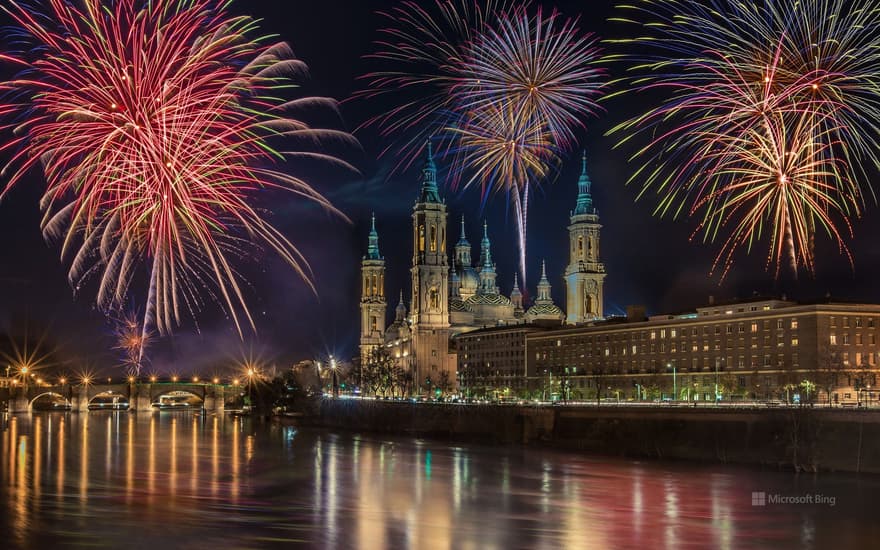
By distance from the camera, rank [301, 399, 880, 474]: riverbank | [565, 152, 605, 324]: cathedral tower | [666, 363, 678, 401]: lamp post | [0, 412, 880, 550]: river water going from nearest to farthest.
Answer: [0, 412, 880, 550]: river water < [301, 399, 880, 474]: riverbank < [666, 363, 678, 401]: lamp post < [565, 152, 605, 324]: cathedral tower

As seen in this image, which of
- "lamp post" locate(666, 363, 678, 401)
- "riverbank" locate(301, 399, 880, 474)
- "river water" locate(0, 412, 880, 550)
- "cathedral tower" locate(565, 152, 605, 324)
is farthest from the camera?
"cathedral tower" locate(565, 152, 605, 324)

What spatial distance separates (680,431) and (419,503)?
34.5m

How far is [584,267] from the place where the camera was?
192m

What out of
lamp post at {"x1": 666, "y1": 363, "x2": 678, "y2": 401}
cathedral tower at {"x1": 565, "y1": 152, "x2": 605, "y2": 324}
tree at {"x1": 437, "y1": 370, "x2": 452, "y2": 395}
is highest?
cathedral tower at {"x1": 565, "y1": 152, "x2": 605, "y2": 324}

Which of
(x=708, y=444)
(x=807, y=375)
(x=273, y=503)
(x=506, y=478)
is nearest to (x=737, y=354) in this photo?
(x=807, y=375)

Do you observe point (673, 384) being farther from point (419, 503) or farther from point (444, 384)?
point (419, 503)

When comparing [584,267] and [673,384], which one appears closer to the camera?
[673,384]

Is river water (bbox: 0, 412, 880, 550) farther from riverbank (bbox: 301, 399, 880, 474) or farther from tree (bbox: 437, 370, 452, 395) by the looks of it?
tree (bbox: 437, 370, 452, 395)

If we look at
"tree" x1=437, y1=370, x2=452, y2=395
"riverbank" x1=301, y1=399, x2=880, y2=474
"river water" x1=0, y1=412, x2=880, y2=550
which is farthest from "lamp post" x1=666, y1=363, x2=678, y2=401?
"tree" x1=437, y1=370, x2=452, y2=395

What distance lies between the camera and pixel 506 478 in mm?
69750

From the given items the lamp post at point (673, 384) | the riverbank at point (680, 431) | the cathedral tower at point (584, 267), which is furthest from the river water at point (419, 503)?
the cathedral tower at point (584, 267)

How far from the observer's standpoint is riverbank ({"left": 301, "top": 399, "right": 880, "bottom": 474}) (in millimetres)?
69125

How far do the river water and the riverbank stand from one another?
355 centimetres

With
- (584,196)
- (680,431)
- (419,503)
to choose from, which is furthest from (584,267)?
(419,503)
